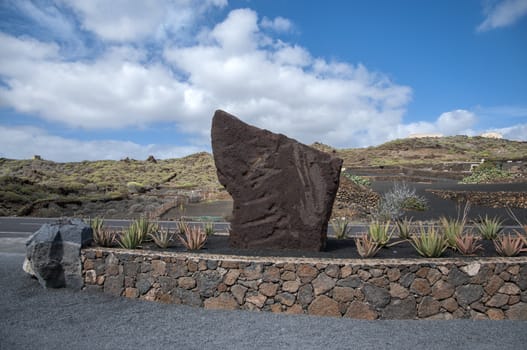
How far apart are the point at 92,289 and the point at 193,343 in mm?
3041

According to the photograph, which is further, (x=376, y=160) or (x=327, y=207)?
(x=376, y=160)

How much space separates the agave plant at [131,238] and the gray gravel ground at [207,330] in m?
1.24

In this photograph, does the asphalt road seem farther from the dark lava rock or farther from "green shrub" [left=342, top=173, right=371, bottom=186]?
"green shrub" [left=342, top=173, right=371, bottom=186]

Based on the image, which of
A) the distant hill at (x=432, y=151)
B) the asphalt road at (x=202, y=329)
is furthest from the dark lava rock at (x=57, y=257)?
the distant hill at (x=432, y=151)

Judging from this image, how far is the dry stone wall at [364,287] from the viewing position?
612cm

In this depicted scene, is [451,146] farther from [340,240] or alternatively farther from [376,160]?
[340,240]

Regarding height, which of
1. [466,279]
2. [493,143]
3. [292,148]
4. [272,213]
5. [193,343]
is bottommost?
[193,343]

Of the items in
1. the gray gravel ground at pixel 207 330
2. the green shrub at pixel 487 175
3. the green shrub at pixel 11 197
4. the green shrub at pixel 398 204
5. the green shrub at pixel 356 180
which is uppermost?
the green shrub at pixel 487 175

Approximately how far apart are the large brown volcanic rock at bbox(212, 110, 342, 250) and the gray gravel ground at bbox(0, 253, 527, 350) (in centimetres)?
181

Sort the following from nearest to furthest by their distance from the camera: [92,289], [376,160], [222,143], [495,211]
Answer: [92,289] < [222,143] < [495,211] < [376,160]

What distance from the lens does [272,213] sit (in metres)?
7.73

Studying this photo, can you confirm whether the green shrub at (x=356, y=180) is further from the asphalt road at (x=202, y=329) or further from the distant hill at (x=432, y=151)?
the distant hill at (x=432, y=151)

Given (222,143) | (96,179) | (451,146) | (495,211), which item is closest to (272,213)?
(222,143)

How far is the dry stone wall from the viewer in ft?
20.1
